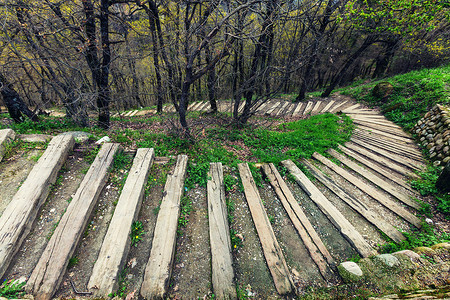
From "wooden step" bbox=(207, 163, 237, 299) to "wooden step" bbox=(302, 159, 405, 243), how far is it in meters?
2.37

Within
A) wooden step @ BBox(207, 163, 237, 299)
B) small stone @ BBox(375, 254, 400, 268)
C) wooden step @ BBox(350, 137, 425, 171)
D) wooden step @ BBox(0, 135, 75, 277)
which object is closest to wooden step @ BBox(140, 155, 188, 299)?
wooden step @ BBox(207, 163, 237, 299)

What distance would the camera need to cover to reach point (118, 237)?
6.85ft

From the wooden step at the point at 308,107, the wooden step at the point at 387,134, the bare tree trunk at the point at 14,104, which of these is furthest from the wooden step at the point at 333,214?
the bare tree trunk at the point at 14,104

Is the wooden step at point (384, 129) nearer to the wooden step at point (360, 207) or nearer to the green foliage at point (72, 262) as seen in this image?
the wooden step at point (360, 207)

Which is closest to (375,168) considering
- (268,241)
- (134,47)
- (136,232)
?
(268,241)

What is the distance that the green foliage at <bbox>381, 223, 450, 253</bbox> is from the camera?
8.37 ft

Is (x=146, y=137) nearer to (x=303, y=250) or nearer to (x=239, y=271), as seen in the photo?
(x=239, y=271)

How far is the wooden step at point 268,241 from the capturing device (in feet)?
6.56

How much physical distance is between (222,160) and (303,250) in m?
2.38

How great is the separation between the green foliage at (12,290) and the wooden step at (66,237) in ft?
0.19

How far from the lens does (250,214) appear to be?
112 inches

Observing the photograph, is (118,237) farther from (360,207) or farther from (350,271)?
(360,207)

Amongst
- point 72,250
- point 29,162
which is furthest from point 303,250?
point 29,162

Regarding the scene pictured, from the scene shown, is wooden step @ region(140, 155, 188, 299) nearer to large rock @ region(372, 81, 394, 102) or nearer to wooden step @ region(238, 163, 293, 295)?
wooden step @ region(238, 163, 293, 295)
